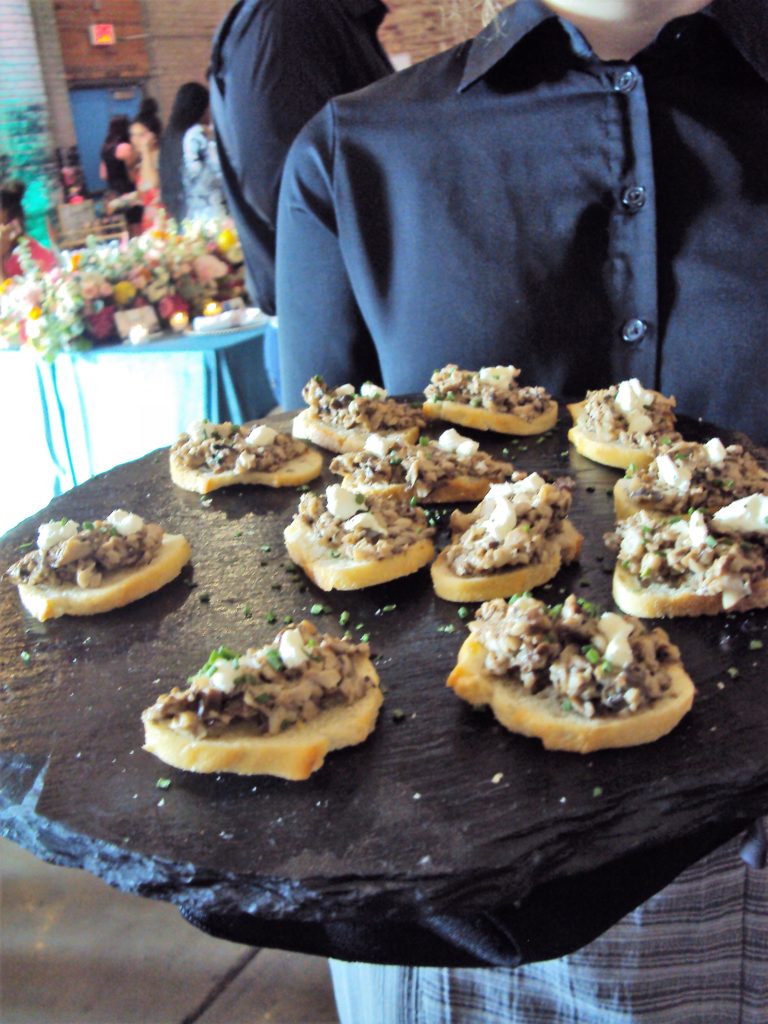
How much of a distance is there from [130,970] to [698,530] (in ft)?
8.73

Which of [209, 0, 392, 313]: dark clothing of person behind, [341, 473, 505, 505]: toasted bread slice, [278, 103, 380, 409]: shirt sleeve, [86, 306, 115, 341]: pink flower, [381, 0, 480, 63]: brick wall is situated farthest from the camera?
[381, 0, 480, 63]: brick wall

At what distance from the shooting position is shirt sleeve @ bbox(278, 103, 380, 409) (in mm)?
2971

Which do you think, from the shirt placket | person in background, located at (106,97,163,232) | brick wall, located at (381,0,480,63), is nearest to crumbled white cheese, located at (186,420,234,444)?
the shirt placket

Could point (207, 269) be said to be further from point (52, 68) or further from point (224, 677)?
point (224, 677)

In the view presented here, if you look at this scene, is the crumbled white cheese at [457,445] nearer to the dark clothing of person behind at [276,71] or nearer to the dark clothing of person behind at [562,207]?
the dark clothing of person behind at [562,207]

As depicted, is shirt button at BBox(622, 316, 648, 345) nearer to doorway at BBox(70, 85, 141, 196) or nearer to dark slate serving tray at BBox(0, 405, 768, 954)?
dark slate serving tray at BBox(0, 405, 768, 954)

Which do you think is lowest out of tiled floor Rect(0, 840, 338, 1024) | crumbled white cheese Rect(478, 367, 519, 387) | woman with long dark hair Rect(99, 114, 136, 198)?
tiled floor Rect(0, 840, 338, 1024)

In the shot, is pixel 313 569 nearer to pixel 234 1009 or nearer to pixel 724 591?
pixel 724 591

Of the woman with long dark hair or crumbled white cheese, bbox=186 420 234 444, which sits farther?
the woman with long dark hair

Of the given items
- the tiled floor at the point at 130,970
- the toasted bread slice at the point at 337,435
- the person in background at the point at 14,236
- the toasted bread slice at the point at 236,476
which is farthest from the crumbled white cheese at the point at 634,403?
the person in background at the point at 14,236

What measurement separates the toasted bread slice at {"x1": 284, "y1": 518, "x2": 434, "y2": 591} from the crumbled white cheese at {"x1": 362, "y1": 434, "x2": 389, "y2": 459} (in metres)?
0.40

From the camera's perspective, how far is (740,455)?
214 centimetres

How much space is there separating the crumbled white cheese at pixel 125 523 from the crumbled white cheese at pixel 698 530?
3.79 feet

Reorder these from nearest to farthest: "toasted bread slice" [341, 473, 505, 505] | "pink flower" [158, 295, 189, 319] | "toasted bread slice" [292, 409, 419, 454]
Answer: "toasted bread slice" [341, 473, 505, 505] → "toasted bread slice" [292, 409, 419, 454] → "pink flower" [158, 295, 189, 319]
